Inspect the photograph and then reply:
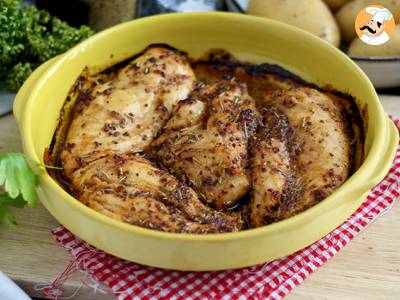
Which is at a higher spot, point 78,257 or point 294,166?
point 294,166

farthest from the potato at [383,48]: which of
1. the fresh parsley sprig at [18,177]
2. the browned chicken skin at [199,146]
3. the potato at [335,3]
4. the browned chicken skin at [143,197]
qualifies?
the fresh parsley sprig at [18,177]

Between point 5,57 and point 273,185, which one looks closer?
point 273,185

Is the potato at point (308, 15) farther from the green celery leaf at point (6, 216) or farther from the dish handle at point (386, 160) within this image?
the green celery leaf at point (6, 216)

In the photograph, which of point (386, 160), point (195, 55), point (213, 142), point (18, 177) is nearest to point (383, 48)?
point (195, 55)

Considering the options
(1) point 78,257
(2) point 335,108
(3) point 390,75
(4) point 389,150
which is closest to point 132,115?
(1) point 78,257

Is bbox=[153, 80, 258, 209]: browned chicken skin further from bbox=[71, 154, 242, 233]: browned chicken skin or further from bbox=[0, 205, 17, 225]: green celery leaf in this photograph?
bbox=[0, 205, 17, 225]: green celery leaf

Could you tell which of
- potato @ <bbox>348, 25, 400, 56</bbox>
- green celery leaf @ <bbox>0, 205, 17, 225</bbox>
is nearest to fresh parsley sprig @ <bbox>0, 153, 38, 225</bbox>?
green celery leaf @ <bbox>0, 205, 17, 225</bbox>

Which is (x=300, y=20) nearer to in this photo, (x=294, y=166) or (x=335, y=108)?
(x=335, y=108)
